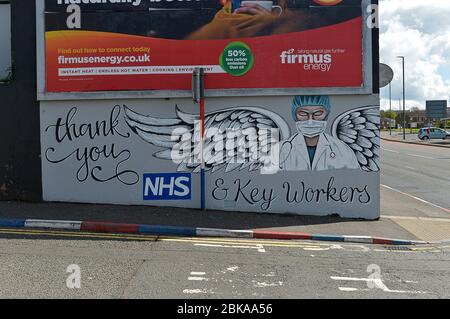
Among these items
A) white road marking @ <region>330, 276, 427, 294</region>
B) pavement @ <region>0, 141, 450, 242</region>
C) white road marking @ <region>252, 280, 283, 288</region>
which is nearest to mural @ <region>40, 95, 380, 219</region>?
pavement @ <region>0, 141, 450, 242</region>

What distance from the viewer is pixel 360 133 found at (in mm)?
10359

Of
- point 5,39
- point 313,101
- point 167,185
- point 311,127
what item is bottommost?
point 167,185

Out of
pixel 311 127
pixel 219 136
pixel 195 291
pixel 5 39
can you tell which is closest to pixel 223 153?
pixel 219 136

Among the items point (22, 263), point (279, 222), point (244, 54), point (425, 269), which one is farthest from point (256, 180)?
point (22, 263)

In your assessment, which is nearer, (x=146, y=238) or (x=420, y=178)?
(x=146, y=238)

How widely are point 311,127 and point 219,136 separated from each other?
201cm

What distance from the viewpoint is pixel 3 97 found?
1070 cm

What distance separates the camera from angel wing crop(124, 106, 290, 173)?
10.4m

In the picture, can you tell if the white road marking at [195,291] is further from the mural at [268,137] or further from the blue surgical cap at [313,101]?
the blue surgical cap at [313,101]

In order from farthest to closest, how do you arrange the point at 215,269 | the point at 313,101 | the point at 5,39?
the point at 5,39 → the point at 313,101 → the point at 215,269

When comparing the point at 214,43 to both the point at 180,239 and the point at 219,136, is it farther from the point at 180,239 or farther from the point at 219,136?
the point at 180,239

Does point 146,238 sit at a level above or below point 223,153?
below
